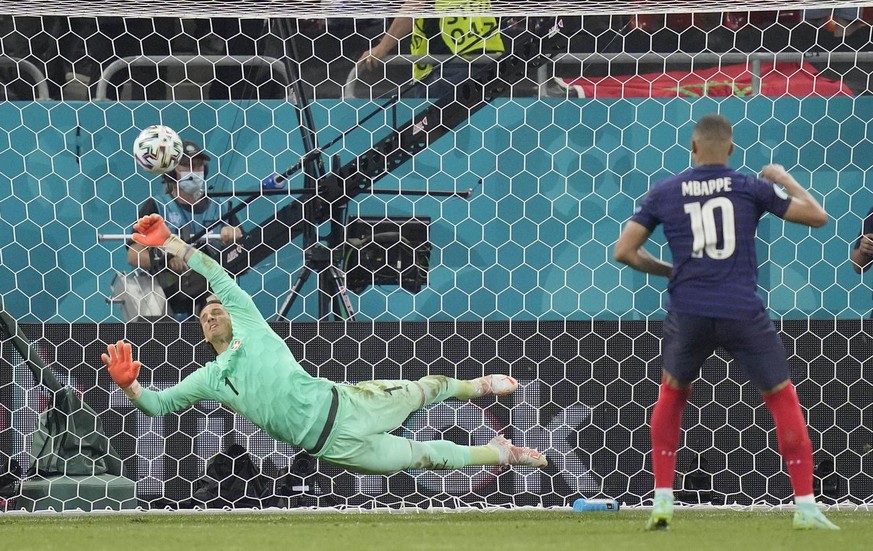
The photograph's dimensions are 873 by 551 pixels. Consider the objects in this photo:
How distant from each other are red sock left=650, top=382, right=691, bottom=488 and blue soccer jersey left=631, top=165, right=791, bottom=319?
0.30m

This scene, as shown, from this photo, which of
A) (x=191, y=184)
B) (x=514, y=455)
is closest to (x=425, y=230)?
(x=191, y=184)

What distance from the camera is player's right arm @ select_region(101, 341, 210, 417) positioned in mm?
5035

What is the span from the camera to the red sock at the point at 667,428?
13.7 ft

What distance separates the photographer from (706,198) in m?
4.03

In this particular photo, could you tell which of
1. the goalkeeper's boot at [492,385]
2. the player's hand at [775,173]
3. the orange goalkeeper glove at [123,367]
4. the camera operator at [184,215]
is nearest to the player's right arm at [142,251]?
the camera operator at [184,215]

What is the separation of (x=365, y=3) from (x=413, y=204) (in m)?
0.99

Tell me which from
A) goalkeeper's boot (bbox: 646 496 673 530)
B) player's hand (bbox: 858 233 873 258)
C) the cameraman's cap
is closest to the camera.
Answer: goalkeeper's boot (bbox: 646 496 673 530)

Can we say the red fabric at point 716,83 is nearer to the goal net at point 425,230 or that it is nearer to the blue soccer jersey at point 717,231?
the goal net at point 425,230

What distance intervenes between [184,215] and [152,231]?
4.19 ft

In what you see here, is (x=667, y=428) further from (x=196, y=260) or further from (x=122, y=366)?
(x=122, y=366)

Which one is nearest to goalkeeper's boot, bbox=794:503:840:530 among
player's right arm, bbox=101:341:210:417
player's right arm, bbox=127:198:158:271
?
player's right arm, bbox=101:341:210:417

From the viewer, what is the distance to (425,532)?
4324mm

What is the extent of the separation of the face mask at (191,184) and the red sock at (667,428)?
289cm

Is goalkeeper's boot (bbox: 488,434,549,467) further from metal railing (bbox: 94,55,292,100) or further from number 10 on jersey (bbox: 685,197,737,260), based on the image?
metal railing (bbox: 94,55,292,100)
